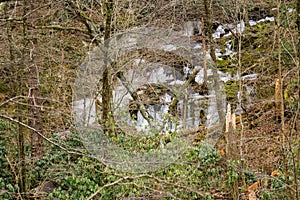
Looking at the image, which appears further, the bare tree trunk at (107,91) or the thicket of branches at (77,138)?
the bare tree trunk at (107,91)

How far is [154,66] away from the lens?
7648 millimetres

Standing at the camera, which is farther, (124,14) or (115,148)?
(124,14)

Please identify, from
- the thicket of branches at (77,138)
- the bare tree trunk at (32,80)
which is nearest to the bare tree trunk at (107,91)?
the thicket of branches at (77,138)

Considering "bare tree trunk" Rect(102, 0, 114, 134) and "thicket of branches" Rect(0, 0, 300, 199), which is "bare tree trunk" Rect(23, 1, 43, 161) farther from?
"bare tree trunk" Rect(102, 0, 114, 134)

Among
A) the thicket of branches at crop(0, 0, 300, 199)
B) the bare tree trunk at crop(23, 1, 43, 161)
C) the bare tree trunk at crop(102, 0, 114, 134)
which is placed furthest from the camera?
the bare tree trunk at crop(102, 0, 114, 134)

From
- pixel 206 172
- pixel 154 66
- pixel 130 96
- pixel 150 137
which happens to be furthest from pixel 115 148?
pixel 154 66

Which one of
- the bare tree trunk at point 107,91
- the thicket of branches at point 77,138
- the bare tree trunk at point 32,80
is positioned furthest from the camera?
the bare tree trunk at point 107,91

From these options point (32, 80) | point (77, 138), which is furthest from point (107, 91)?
point (32, 80)

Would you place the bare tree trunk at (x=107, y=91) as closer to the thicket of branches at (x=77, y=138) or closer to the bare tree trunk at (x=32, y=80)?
the thicket of branches at (x=77, y=138)

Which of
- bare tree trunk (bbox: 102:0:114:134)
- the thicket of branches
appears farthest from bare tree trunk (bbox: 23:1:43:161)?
bare tree trunk (bbox: 102:0:114:134)

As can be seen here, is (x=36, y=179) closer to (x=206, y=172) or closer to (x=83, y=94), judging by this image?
(x=83, y=94)

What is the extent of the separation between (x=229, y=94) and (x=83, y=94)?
3.53m

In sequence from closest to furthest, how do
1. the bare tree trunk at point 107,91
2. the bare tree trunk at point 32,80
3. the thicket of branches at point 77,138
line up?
the thicket of branches at point 77,138 < the bare tree trunk at point 32,80 < the bare tree trunk at point 107,91

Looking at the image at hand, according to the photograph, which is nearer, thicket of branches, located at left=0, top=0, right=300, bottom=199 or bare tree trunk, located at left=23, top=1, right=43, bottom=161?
thicket of branches, located at left=0, top=0, right=300, bottom=199
